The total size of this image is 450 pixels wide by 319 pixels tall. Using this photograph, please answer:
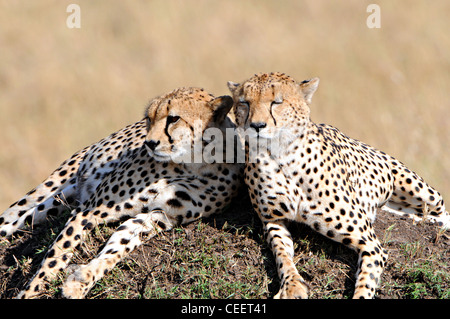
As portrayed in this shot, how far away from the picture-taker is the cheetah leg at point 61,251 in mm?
4449

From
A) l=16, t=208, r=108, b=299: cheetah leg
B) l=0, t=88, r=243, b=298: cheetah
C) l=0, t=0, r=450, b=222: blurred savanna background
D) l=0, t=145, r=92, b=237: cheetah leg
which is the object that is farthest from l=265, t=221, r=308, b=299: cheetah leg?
l=0, t=0, r=450, b=222: blurred savanna background

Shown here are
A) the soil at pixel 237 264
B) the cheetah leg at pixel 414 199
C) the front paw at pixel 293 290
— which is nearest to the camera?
the front paw at pixel 293 290

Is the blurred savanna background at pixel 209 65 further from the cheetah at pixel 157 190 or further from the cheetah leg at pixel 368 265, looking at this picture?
the cheetah at pixel 157 190

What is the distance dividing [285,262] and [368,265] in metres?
0.49

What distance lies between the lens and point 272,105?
14.1 feet

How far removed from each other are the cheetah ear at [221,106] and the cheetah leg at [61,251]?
1008 millimetres

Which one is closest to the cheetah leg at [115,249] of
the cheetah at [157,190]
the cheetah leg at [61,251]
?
the cheetah at [157,190]

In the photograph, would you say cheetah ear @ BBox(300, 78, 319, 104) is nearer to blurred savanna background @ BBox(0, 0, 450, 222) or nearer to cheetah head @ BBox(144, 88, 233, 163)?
cheetah head @ BBox(144, 88, 233, 163)

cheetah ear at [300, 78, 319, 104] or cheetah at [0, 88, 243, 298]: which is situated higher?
cheetah ear at [300, 78, 319, 104]

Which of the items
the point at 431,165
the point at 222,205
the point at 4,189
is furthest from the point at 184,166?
the point at 4,189

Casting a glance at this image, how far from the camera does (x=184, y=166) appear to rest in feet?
16.1

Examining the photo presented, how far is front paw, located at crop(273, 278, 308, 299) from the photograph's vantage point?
409cm

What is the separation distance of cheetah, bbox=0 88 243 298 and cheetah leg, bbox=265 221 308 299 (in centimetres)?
47

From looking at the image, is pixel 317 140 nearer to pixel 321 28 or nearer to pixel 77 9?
pixel 321 28
